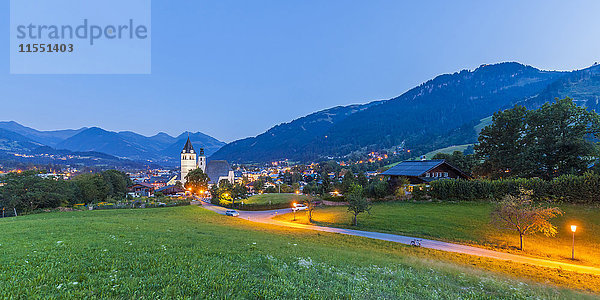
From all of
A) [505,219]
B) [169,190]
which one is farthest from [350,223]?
[169,190]

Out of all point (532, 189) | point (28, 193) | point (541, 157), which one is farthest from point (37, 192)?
point (541, 157)

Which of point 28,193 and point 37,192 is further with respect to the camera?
point 37,192

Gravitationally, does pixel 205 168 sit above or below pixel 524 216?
below

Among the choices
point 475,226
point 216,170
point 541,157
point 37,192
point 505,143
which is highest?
point 505,143

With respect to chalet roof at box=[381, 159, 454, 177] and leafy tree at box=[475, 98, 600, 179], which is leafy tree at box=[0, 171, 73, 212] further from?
leafy tree at box=[475, 98, 600, 179]

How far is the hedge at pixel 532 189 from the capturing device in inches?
1180

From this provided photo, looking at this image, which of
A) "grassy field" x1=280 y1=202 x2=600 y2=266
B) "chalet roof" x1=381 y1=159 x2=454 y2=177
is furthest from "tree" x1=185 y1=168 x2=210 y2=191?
"chalet roof" x1=381 y1=159 x2=454 y2=177

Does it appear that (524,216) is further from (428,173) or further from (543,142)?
(543,142)

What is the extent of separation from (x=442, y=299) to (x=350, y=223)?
25717 millimetres

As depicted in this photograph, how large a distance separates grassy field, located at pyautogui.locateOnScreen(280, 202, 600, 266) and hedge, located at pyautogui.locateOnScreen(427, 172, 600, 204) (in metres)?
2.05

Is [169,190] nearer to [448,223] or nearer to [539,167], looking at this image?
[448,223]

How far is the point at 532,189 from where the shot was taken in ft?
110

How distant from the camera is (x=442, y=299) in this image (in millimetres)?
7234

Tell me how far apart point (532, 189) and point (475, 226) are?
590 inches
